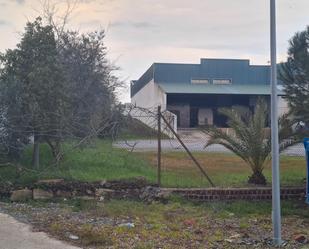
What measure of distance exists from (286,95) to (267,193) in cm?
407

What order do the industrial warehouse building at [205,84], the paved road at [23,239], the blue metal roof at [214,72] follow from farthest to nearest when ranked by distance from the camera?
the blue metal roof at [214,72] → the industrial warehouse building at [205,84] → the paved road at [23,239]

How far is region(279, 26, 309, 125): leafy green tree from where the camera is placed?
14.4m

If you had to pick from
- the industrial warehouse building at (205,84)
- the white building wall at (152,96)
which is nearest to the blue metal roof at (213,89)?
the industrial warehouse building at (205,84)

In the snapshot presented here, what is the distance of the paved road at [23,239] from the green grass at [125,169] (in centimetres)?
330

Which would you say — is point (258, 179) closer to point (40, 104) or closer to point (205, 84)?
point (40, 104)

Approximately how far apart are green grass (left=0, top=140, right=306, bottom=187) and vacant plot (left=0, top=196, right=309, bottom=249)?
1.31 meters

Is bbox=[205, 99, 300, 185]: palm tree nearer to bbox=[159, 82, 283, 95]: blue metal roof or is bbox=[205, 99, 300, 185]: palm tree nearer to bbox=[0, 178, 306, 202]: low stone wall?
bbox=[0, 178, 306, 202]: low stone wall

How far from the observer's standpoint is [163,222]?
31.2 feet

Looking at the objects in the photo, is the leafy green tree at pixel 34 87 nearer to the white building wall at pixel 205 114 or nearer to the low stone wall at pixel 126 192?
the low stone wall at pixel 126 192

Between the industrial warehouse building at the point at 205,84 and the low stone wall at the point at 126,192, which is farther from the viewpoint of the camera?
the industrial warehouse building at the point at 205,84

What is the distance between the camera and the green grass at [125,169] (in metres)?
12.7

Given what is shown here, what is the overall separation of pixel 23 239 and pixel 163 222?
8.38ft

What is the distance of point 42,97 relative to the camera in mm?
14594

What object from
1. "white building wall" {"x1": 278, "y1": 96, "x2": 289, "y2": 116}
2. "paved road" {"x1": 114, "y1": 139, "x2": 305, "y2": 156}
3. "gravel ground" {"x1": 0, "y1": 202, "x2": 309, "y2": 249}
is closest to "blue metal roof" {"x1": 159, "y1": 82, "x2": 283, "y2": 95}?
"white building wall" {"x1": 278, "y1": 96, "x2": 289, "y2": 116}
